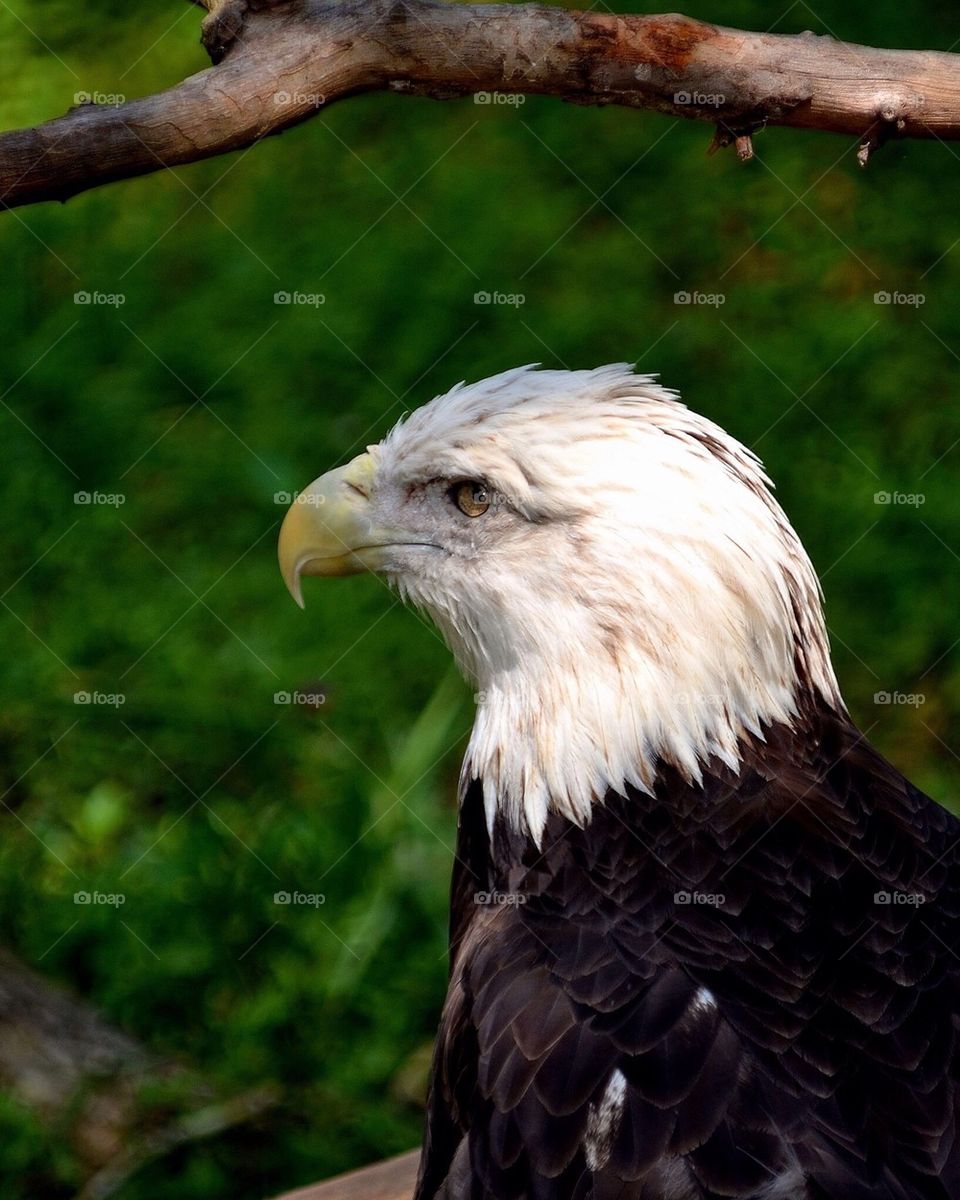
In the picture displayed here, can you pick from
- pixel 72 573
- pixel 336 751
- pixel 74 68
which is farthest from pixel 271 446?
pixel 74 68

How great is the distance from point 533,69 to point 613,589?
37.3 inches

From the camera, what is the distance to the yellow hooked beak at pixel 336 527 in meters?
3.43

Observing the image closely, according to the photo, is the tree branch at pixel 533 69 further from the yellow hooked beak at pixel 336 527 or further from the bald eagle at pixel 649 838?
the yellow hooked beak at pixel 336 527

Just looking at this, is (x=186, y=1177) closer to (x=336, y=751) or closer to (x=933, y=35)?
(x=336, y=751)

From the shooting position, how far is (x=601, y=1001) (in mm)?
2812

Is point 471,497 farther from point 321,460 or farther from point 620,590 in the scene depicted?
point 321,460

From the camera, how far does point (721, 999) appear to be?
2807 millimetres

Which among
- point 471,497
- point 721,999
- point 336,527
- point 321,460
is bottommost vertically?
point 321,460

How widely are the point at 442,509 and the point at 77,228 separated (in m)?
3.74

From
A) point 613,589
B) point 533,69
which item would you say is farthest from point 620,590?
point 533,69

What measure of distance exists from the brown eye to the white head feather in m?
0.03

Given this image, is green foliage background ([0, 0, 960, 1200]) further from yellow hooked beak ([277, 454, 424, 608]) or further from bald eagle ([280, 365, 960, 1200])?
yellow hooked beak ([277, 454, 424, 608])

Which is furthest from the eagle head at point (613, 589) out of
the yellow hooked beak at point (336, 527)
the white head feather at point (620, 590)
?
the yellow hooked beak at point (336, 527)

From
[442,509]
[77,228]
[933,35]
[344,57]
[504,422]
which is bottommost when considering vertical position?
[77,228]
